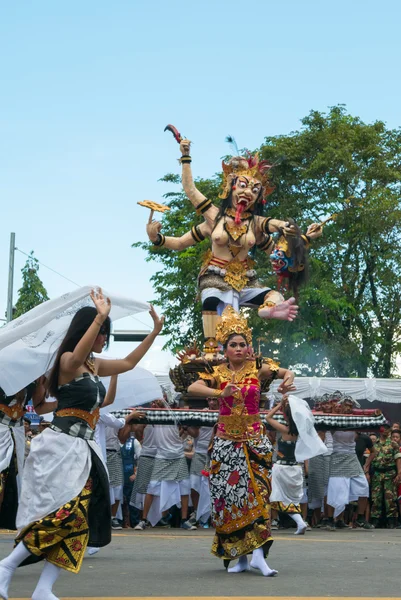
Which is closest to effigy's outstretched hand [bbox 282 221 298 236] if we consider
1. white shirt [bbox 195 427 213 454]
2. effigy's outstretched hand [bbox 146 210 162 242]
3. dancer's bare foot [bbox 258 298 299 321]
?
dancer's bare foot [bbox 258 298 299 321]

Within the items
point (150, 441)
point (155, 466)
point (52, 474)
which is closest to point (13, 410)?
point (52, 474)

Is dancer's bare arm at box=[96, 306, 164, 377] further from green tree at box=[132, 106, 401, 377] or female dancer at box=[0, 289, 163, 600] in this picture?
green tree at box=[132, 106, 401, 377]

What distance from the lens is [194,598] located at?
6.27 metres

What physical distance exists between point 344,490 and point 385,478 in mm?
1553

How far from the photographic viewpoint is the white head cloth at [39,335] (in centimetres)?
684

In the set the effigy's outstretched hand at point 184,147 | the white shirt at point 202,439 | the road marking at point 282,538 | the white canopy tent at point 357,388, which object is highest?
the effigy's outstretched hand at point 184,147

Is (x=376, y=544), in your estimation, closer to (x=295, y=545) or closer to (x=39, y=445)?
(x=295, y=545)

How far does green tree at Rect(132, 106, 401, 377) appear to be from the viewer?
31422mm

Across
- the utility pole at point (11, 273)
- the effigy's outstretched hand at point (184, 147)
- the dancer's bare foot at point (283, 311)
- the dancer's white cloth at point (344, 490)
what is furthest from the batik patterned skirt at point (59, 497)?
the utility pole at point (11, 273)

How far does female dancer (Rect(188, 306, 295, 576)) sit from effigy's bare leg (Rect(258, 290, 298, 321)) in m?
2.22

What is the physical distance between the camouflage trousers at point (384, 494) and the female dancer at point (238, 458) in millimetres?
7681

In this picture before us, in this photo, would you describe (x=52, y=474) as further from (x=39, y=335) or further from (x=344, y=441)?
(x=344, y=441)

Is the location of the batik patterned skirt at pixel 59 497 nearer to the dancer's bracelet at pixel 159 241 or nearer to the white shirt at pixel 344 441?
the dancer's bracelet at pixel 159 241

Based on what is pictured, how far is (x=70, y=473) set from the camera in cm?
601
